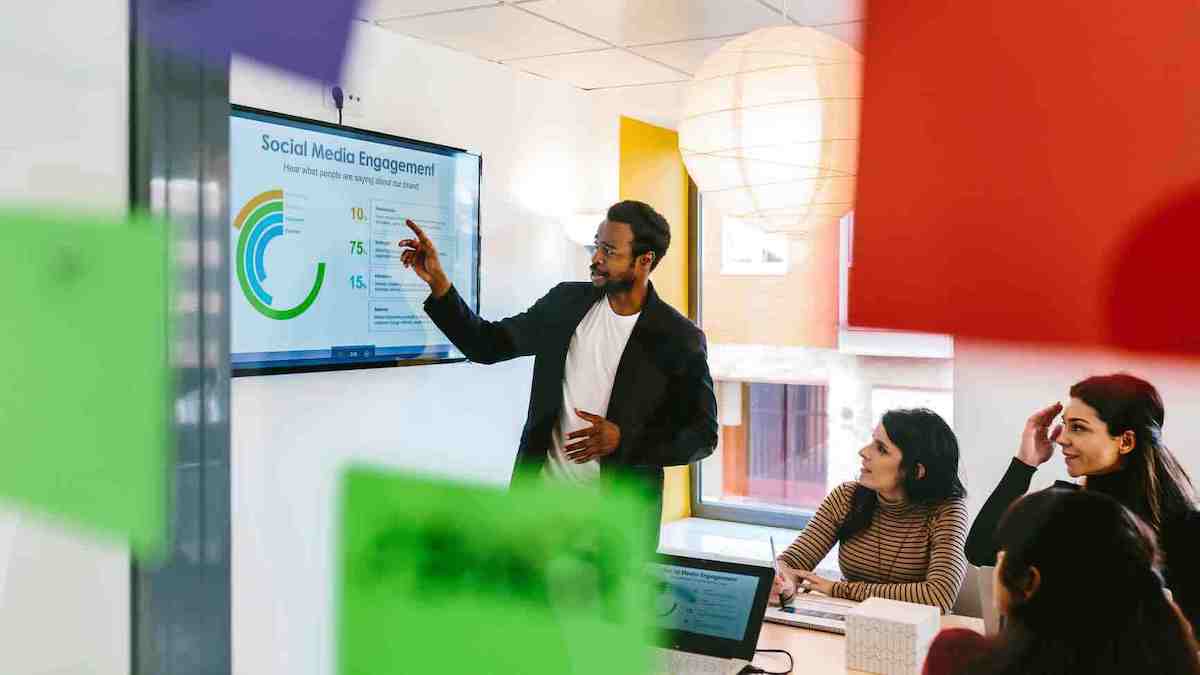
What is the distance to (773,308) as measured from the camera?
1.37 ft

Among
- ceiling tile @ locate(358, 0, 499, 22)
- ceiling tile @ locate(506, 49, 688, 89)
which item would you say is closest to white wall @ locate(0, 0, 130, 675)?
ceiling tile @ locate(358, 0, 499, 22)

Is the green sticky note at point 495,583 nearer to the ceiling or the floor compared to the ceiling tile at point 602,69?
nearer to the floor

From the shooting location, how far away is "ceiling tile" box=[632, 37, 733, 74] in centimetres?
45

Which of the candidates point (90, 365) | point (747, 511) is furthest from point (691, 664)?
point (90, 365)

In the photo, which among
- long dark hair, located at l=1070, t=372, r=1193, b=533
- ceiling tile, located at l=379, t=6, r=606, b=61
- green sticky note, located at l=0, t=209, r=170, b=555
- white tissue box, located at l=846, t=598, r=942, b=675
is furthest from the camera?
green sticky note, located at l=0, t=209, r=170, b=555

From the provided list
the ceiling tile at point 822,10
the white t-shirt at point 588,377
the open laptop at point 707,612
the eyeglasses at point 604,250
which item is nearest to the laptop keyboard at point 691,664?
the open laptop at point 707,612

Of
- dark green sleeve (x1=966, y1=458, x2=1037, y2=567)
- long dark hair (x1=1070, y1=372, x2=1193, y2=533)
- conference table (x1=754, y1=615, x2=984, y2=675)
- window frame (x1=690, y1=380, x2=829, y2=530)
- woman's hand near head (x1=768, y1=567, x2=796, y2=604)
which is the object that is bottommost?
conference table (x1=754, y1=615, x2=984, y2=675)

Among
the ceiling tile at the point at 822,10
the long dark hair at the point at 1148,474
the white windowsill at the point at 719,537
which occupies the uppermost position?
the ceiling tile at the point at 822,10

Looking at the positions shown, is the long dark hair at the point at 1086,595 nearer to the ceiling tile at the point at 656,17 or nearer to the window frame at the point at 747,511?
the window frame at the point at 747,511

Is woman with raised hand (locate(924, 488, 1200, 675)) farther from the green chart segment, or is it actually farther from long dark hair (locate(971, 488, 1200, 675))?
the green chart segment

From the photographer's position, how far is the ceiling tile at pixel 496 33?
0.50m

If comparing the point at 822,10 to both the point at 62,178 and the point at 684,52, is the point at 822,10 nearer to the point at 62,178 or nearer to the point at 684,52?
the point at 684,52

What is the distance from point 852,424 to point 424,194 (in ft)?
1.12

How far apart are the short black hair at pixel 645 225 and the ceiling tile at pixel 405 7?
14 cm
